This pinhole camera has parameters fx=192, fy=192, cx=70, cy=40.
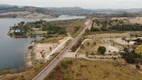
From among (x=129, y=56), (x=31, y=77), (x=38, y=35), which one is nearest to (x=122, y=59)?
(x=129, y=56)

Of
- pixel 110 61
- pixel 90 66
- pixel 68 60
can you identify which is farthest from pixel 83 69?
pixel 110 61

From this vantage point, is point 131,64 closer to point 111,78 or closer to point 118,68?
point 118,68

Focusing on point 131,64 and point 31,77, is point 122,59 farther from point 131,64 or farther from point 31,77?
point 31,77

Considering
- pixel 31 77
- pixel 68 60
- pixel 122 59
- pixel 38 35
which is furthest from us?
pixel 38 35

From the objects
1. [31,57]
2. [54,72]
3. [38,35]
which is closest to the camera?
[54,72]

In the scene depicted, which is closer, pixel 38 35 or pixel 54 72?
pixel 54 72

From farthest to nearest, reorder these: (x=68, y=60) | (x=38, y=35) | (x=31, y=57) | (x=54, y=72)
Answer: (x=38, y=35) < (x=31, y=57) < (x=68, y=60) < (x=54, y=72)
